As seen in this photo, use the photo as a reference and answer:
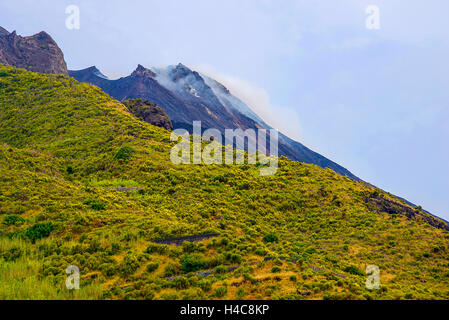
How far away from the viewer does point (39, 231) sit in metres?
15.2

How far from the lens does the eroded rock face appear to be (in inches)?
3947

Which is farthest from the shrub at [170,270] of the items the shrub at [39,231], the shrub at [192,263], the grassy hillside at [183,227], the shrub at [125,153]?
the shrub at [125,153]

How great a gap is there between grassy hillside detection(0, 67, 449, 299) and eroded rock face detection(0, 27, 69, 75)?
3054 inches

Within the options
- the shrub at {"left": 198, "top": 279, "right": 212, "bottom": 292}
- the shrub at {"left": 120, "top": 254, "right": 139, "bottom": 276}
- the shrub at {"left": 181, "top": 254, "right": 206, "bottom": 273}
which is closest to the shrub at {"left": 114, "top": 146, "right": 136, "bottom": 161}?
the shrub at {"left": 120, "top": 254, "right": 139, "bottom": 276}

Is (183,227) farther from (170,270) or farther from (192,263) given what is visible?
(170,270)

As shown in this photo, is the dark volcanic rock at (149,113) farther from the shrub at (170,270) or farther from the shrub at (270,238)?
the shrub at (170,270)

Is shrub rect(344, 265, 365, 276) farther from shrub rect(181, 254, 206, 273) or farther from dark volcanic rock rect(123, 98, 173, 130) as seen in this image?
dark volcanic rock rect(123, 98, 173, 130)

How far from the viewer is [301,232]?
76.4ft

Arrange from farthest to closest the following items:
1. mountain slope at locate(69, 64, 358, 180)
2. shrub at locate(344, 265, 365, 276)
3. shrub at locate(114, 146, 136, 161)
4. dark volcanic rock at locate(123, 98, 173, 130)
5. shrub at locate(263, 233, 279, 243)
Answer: mountain slope at locate(69, 64, 358, 180)
dark volcanic rock at locate(123, 98, 173, 130)
shrub at locate(114, 146, 136, 161)
shrub at locate(263, 233, 279, 243)
shrub at locate(344, 265, 365, 276)

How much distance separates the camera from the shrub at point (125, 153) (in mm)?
31575

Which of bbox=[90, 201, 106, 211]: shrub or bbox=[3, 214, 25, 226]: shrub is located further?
bbox=[90, 201, 106, 211]: shrub

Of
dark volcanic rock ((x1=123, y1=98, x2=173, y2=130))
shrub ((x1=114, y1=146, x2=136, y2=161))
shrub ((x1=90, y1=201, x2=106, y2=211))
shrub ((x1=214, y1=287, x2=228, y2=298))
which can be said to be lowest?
shrub ((x1=214, y1=287, x2=228, y2=298))
